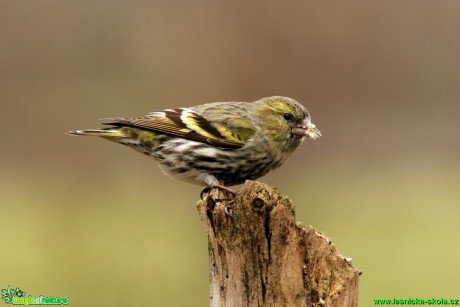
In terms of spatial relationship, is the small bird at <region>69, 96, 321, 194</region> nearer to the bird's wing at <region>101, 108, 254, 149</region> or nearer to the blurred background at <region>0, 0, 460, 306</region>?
the bird's wing at <region>101, 108, 254, 149</region>

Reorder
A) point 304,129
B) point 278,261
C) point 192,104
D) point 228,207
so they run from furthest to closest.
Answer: point 192,104, point 304,129, point 228,207, point 278,261

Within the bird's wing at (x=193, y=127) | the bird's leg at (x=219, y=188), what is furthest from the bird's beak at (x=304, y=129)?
the bird's leg at (x=219, y=188)

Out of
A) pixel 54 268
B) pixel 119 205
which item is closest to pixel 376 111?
pixel 119 205

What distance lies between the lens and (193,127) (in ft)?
21.0

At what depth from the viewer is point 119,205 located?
10570 millimetres

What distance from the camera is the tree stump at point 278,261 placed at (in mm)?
4406

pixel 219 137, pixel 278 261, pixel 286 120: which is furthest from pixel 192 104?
pixel 278 261

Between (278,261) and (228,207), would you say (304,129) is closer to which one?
(228,207)

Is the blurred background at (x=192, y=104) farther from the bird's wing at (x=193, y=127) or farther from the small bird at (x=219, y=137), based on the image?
the bird's wing at (x=193, y=127)

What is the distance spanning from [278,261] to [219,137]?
204 centimetres

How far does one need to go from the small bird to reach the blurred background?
1.65m

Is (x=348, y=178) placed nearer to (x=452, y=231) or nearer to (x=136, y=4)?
(x=452, y=231)

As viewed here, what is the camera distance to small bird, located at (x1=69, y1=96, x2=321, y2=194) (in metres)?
6.27

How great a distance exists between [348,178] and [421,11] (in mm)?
5539
